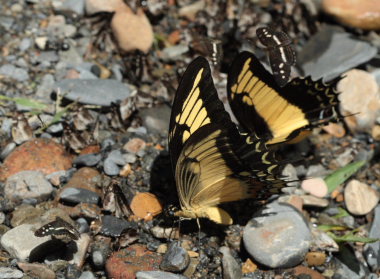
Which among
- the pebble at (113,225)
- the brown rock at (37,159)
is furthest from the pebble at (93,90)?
the pebble at (113,225)

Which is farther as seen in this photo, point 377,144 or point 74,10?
point 74,10

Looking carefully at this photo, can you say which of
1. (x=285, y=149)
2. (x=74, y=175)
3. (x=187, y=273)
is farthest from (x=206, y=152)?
(x=285, y=149)

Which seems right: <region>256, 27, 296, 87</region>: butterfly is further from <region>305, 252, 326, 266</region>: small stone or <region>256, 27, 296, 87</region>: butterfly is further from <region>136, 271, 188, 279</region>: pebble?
<region>136, 271, 188, 279</region>: pebble

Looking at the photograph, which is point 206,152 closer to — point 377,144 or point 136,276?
point 136,276

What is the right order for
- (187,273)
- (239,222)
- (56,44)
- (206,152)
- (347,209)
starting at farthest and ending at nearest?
(56,44) < (347,209) < (239,222) < (187,273) < (206,152)

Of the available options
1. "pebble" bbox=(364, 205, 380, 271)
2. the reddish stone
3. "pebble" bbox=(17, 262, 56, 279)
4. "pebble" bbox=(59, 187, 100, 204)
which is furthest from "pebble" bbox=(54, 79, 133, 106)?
"pebble" bbox=(364, 205, 380, 271)

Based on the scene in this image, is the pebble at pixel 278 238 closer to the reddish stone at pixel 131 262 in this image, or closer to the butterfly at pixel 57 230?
the reddish stone at pixel 131 262
